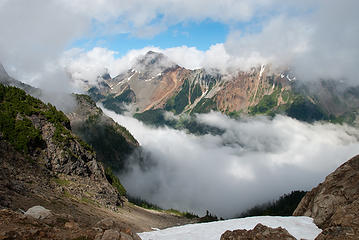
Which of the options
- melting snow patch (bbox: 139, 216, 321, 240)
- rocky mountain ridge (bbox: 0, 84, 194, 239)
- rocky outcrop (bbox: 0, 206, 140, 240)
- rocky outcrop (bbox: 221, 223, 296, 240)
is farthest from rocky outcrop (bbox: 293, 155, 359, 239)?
rocky mountain ridge (bbox: 0, 84, 194, 239)

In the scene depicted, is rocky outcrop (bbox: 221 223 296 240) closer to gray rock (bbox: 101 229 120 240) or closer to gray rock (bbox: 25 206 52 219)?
gray rock (bbox: 101 229 120 240)

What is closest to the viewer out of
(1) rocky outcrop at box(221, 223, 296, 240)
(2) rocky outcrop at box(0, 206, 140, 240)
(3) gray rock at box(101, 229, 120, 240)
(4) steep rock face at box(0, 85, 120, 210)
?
(2) rocky outcrop at box(0, 206, 140, 240)

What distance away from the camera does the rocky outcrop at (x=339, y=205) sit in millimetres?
18009

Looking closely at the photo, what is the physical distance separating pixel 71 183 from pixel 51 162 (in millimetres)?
13449

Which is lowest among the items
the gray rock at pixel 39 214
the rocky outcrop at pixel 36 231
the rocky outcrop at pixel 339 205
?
the rocky outcrop at pixel 36 231

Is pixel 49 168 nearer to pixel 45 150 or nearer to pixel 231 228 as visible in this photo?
pixel 45 150

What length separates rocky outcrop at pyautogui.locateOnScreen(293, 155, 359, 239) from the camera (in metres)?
18.0

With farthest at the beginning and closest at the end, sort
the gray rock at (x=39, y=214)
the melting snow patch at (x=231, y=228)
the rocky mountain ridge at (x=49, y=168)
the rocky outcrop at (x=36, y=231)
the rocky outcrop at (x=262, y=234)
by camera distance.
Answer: the rocky mountain ridge at (x=49, y=168) < the melting snow patch at (x=231, y=228) < the gray rock at (x=39, y=214) < the rocky outcrop at (x=262, y=234) < the rocky outcrop at (x=36, y=231)

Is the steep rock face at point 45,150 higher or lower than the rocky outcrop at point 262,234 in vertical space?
higher

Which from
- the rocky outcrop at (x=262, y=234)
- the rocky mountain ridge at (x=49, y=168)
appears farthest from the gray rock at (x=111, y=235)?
the rocky mountain ridge at (x=49, y=168)

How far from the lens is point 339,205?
102 feet

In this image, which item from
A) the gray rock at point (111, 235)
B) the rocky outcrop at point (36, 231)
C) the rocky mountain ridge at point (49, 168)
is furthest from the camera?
the rocky mountain ridge at point (49, 168)

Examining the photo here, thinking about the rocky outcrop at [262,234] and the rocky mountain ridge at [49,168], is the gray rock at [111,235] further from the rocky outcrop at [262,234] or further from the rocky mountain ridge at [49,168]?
the rocky mountain ridge at [49,168]

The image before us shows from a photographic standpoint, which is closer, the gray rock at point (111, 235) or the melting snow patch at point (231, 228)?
the gray rock at point (111, 235)
